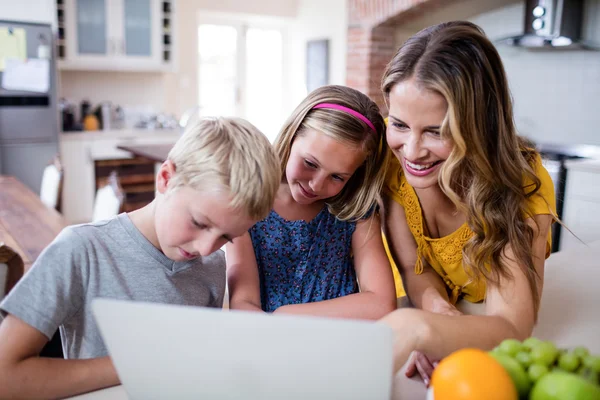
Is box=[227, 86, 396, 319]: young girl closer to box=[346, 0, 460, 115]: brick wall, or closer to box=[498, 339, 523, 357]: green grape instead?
box=[498, 339, 523, 357]: green grape

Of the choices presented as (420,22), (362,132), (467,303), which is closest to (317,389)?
(362,132)

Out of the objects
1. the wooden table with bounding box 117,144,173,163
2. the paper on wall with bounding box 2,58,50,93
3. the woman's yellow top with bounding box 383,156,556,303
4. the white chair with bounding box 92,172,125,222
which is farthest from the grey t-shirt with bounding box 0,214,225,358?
the paper on wall with bounding box 2,58,50,93

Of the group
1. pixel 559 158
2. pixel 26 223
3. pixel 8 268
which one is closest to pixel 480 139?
pixel 8 268

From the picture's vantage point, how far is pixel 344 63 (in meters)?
6.00

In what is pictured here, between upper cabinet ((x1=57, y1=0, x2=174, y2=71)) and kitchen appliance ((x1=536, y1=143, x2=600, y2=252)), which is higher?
upper cabinet ((x1=57, y1=0, x2=174, y2=71))

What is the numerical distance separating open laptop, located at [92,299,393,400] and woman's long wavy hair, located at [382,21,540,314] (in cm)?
63

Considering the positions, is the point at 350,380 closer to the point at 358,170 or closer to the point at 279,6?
the point at 358,170

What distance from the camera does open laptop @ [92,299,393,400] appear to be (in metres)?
0.48

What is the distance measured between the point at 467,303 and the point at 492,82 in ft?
1.73

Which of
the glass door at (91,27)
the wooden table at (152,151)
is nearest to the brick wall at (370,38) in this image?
the wooden table at (152,151)

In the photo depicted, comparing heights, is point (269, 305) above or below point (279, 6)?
below

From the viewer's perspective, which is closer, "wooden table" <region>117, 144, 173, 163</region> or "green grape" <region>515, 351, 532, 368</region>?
"green grape" <region>515, 351, 532, 368</region>

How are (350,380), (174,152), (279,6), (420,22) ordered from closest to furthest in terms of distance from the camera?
1. (350,380)
2. (174,152)
3. (420,22)
4. (279,6)

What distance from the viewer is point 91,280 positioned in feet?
2.91
